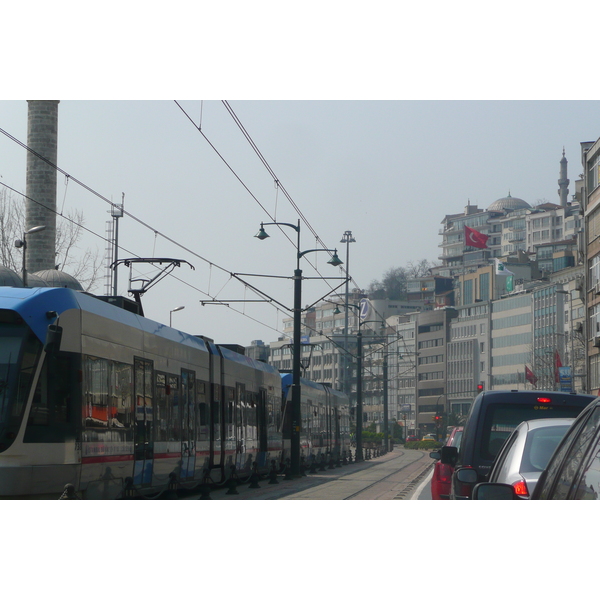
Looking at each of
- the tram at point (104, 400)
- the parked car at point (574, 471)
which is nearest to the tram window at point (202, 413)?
the tram at point (104, 400)

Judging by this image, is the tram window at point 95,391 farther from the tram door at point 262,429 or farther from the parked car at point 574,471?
the tram door at point 262,429

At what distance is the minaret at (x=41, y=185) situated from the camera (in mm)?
52250

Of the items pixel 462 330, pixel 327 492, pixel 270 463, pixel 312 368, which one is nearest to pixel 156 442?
pixel 327 492

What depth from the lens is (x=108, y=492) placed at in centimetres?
1446

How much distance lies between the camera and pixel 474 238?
186250 mm

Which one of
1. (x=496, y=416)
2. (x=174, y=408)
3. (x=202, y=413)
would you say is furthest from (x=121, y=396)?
(x=496, y=416)

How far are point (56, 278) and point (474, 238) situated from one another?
465ft

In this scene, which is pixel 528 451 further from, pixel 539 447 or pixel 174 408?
pixel 174 408

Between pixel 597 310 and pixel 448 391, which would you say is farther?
pixel 448 391

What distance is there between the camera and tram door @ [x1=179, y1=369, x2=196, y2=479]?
1948 cm

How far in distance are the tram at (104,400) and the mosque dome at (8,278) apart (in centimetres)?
2218

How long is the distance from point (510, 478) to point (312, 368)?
17350 centimetres

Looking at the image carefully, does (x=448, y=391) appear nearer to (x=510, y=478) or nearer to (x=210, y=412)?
(x=210, y=412)

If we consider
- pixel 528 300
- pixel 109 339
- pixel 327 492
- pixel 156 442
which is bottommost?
pixel 327 492
